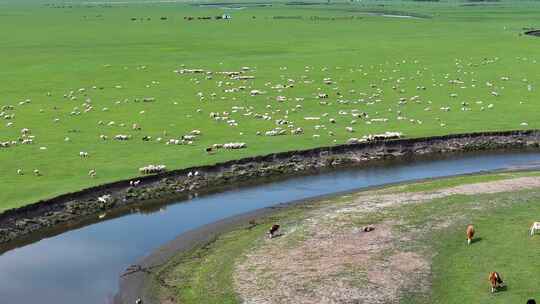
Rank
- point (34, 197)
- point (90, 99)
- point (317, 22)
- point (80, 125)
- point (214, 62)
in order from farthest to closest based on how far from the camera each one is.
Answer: point (317, 22) < point (214, 62) < point (90, 99) < point (80, 125) < point (34, 197)

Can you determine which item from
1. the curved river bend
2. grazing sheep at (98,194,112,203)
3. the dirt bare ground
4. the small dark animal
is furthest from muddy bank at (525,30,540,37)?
the small dark animal

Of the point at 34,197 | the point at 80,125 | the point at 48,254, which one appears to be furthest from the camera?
the point at 80,125

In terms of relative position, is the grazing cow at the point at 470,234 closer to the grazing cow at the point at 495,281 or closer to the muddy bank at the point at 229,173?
the grazing cow at the point at 495,281

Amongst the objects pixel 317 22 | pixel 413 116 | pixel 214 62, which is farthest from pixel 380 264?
pixel 317 22

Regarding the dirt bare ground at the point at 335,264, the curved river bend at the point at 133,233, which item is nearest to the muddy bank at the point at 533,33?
the curved river bend at the point at 133,233

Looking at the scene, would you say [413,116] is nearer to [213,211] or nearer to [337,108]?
[337,108]

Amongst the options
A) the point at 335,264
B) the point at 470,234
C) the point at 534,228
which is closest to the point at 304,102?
the point at 470,234
